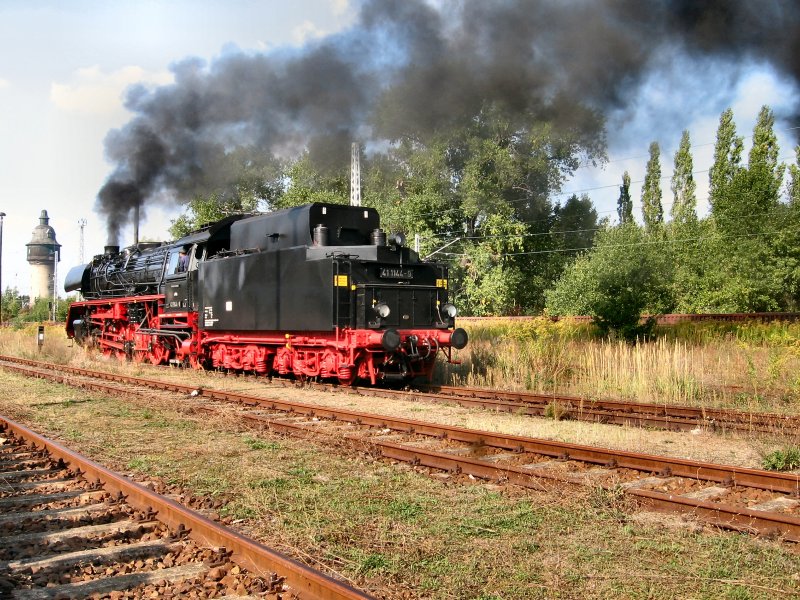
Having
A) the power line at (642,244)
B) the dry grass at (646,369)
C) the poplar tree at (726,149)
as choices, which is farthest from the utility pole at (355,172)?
the poplar tree at (726,149)

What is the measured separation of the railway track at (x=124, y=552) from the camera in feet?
12.2

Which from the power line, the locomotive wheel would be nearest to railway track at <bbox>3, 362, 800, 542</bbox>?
the locomotive wheel

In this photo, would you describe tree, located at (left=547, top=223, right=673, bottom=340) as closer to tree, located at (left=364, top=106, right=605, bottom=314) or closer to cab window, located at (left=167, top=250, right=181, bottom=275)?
tree, located at (left=364, top=106, right=605, bottom=314)

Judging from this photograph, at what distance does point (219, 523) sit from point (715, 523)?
3.37 meters

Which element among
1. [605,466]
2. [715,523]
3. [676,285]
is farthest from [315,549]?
[676,285]

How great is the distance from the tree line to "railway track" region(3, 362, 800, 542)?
5.52 metres

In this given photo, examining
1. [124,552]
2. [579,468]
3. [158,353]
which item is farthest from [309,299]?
[124,552]

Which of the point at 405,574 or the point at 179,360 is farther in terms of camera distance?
the point at 179,360

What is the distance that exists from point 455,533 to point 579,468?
2.31m

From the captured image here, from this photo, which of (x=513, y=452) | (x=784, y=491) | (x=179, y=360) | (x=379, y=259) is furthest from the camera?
(x=179, y=360)

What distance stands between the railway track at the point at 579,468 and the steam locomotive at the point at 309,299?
311cm

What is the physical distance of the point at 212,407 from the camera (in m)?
10.9

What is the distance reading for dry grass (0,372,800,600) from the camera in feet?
12.5

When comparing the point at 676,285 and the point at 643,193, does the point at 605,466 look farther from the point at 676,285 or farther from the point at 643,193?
the point at 643,193
